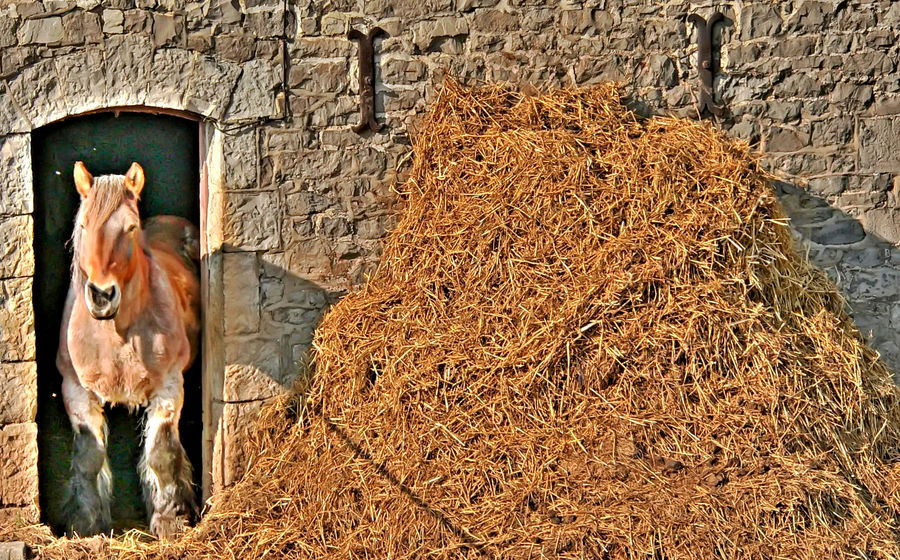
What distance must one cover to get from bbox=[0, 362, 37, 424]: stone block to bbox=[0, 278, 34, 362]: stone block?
49mm

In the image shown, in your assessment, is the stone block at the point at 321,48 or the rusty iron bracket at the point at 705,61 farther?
the rusty iron bracket at the point at 705,61

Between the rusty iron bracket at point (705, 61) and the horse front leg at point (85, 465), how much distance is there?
393 cm

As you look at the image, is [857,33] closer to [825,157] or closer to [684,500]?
[825,157]

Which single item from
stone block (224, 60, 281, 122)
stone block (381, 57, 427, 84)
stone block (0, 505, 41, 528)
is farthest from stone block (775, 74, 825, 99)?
stone block (0, 505, 41, 528)

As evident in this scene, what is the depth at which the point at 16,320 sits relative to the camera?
18.4 ft

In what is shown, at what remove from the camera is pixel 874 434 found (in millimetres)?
5547

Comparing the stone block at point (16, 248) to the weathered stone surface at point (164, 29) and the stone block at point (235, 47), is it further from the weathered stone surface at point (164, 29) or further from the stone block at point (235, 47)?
the stone block at point (235, 47)

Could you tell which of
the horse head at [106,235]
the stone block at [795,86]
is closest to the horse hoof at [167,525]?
the horse head at [106,235]

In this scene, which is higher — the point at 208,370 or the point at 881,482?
the point at 208,370

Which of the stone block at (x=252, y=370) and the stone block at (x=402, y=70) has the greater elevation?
the stone block at (x=402, y=70)

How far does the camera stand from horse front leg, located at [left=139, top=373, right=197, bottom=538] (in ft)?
19.3

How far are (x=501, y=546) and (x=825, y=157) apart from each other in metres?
3.19

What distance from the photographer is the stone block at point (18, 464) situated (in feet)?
18.5

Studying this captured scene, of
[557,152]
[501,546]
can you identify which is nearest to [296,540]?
[501,546]
